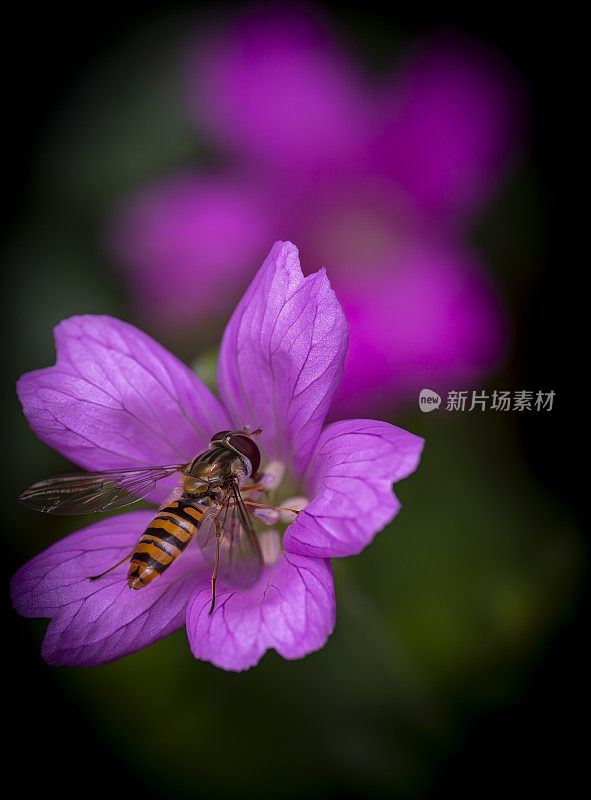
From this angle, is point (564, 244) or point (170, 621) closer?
point (170, 621)

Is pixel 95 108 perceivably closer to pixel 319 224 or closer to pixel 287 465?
pixel 319 224

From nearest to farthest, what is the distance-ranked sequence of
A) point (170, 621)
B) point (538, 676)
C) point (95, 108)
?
point (170, 621) < point (538, 676) < point (95, 108)

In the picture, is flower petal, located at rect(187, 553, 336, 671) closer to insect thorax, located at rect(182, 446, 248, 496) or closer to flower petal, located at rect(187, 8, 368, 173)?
insect thorax, located at rect(182, 446, 248, 496)

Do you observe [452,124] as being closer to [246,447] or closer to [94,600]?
[246,447]

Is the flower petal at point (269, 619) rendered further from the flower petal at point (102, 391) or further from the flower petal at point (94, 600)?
the flower petal at point (102, 391)

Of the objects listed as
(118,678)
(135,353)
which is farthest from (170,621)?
(118,678)
